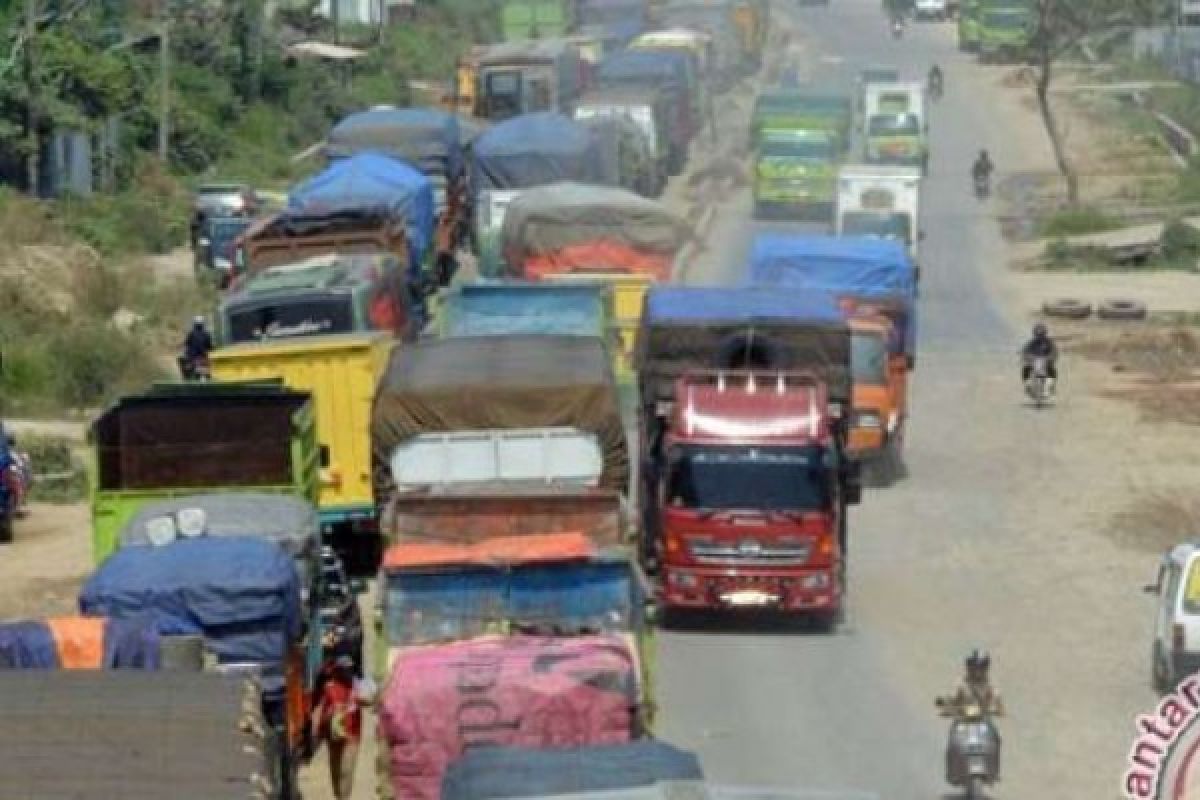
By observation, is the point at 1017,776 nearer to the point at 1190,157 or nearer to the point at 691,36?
the point at 1190,157

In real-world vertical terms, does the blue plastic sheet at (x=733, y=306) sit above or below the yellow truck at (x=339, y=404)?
above

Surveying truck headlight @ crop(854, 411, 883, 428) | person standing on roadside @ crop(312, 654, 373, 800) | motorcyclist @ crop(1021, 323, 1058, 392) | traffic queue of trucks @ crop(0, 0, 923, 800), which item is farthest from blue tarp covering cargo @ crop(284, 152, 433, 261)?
person standing on roadside @ crop(312, 654, 373, 800)

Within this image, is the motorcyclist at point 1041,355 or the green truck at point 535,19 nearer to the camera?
the motorcyclist at point 1041,355

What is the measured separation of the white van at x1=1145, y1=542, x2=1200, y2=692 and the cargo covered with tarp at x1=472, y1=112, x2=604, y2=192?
107 feet

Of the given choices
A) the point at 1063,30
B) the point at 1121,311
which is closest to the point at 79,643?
the point at 1121,311

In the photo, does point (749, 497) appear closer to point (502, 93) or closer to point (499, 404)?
point (499, 404)

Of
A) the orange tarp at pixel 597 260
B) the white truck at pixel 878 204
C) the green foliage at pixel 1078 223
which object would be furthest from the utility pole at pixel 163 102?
the orange tarp at pixel 597 260

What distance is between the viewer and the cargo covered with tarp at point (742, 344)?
115 feet

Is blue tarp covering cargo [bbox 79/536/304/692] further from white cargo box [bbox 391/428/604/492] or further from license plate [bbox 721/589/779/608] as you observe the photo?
license plate [bbox 721/589/779/608]

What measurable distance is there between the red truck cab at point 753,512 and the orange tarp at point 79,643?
1004 centimetres

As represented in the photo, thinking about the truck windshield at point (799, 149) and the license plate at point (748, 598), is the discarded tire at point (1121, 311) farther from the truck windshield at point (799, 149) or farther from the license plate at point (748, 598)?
the license plate at point (748, 598)

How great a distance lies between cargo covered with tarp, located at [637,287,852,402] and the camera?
35.0 m

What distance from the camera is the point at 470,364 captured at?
33.0 m

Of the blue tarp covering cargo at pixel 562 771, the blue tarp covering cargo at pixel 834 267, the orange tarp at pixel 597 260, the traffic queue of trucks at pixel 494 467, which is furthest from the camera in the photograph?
the orange tarp at pixel 597 260
